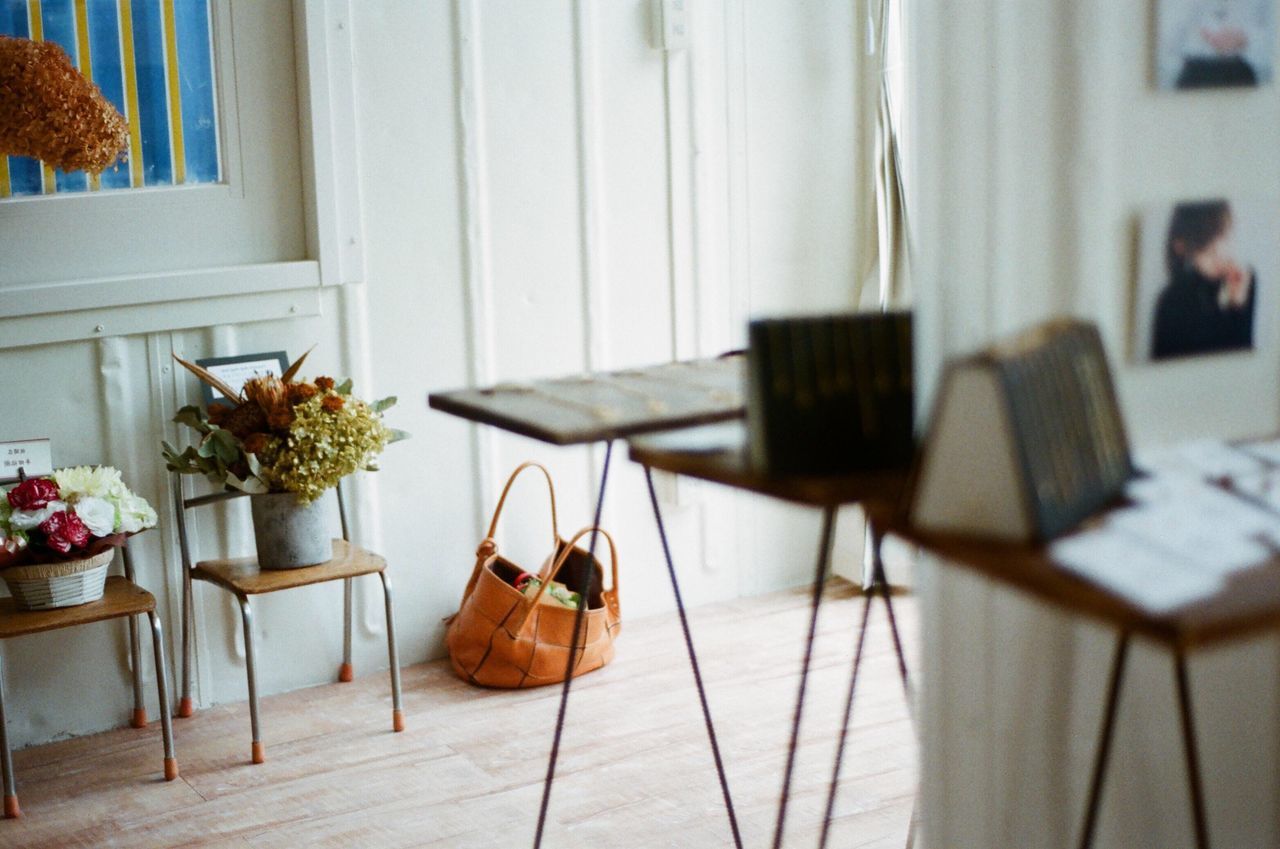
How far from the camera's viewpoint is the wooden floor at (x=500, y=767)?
312cm

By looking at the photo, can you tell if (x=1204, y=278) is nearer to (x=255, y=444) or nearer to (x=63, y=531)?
(x=255, y=444)

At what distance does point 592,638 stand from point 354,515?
0.72 metres

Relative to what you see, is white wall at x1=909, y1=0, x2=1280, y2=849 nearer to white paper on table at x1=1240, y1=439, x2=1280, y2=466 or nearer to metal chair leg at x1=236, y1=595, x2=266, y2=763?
white paper on table at x1=1240, y1=439, x2=1280, y2=466

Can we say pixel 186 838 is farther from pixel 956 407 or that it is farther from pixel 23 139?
pixel 956 407

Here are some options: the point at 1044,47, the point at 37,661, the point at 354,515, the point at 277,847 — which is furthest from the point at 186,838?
the point at 1044,47

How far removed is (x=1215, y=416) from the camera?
1854mm

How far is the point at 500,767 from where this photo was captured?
344 cm

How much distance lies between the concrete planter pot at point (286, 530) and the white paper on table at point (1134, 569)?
246 centimetres

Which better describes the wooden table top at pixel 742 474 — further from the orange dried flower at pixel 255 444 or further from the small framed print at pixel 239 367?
the small framed print at pixel 239 367

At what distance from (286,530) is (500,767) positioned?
2.51ft

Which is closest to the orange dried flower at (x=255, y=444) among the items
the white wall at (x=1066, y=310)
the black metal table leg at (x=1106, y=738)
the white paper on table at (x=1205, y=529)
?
the white wall at (x=1066, y=310)

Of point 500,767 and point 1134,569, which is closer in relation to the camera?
point 1134,569

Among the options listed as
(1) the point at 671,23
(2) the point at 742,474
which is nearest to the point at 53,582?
(2) the point at 742,474

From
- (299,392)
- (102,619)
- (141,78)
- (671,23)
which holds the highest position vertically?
(671,23)
